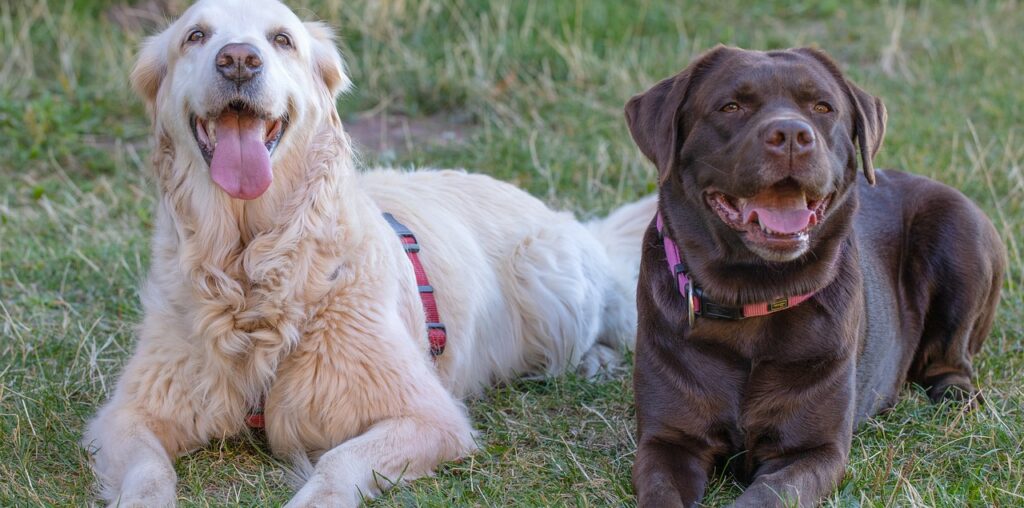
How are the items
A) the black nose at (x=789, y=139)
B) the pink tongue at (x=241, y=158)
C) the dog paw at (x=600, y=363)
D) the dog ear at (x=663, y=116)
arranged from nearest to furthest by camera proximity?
the black nose at (x=789, y=139), the dog ear at (x=663, y=116), the pink tongue at (x=241, y=158), the dog paw at (x=600, y=363)

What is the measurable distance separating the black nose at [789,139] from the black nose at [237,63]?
5.16ft

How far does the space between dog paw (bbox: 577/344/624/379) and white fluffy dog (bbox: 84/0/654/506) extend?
0.92 m

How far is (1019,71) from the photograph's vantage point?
8453 mm

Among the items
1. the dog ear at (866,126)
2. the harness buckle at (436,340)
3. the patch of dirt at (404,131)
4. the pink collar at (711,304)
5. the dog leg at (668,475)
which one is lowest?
the patch of dirt at (404,131)

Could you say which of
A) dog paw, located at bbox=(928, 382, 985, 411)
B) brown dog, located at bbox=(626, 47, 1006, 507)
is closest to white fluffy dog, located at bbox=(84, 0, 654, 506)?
brown dog, located at bbox=(626, 47, 1006, 507)

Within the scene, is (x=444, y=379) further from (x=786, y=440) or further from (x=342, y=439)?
(x=786, y=440)

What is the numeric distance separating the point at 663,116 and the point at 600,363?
1.76 meters

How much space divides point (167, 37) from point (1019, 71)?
21.0 ft

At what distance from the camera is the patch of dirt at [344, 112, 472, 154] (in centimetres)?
762

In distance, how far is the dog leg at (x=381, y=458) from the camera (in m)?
3.60

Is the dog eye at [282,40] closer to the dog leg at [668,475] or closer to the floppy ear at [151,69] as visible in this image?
the floppy ear at [151,69]

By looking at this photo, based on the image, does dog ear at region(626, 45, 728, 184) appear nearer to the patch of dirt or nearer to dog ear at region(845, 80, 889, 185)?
dog ear at region(845, 80, 889, 185)

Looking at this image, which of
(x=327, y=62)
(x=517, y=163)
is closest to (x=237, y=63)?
(x=327, y=62)

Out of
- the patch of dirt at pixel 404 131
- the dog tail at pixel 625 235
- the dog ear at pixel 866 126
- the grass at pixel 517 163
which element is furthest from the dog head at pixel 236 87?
the patch of dirt at pixel 404 131
